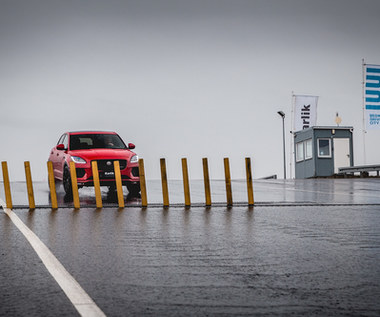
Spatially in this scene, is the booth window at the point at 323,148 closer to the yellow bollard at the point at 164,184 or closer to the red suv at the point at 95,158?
the red suv at the point at 95,158

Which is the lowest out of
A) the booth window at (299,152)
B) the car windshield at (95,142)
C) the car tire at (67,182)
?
the booth window at (299,152)

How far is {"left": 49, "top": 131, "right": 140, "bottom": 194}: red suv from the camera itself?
16.7 metres

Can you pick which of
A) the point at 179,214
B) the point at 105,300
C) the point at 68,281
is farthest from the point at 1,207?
the point at 105,300

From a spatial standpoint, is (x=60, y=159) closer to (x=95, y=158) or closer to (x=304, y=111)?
(x=95, y=158)

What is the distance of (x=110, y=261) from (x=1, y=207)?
7.98 meters

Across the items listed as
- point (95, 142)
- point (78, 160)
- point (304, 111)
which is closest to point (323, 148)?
point (304, 111)

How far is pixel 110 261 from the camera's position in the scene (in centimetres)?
646

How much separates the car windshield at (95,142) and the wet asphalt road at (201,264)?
20.7 ft

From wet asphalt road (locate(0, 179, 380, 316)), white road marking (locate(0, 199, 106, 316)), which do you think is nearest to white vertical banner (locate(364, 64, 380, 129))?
wet asphalt road (locate(0, 179, 380, 316))

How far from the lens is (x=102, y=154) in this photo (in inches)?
668

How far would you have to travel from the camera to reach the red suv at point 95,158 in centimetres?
1669

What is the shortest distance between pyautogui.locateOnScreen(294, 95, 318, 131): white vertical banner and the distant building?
298 cm

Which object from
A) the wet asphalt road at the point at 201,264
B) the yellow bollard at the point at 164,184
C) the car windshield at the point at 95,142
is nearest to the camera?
the wet asphalt road at the point at 201,264

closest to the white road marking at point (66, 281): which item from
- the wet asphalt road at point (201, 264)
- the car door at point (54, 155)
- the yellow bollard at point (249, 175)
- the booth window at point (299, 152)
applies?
the wet asphalt road at point (201, 264)
